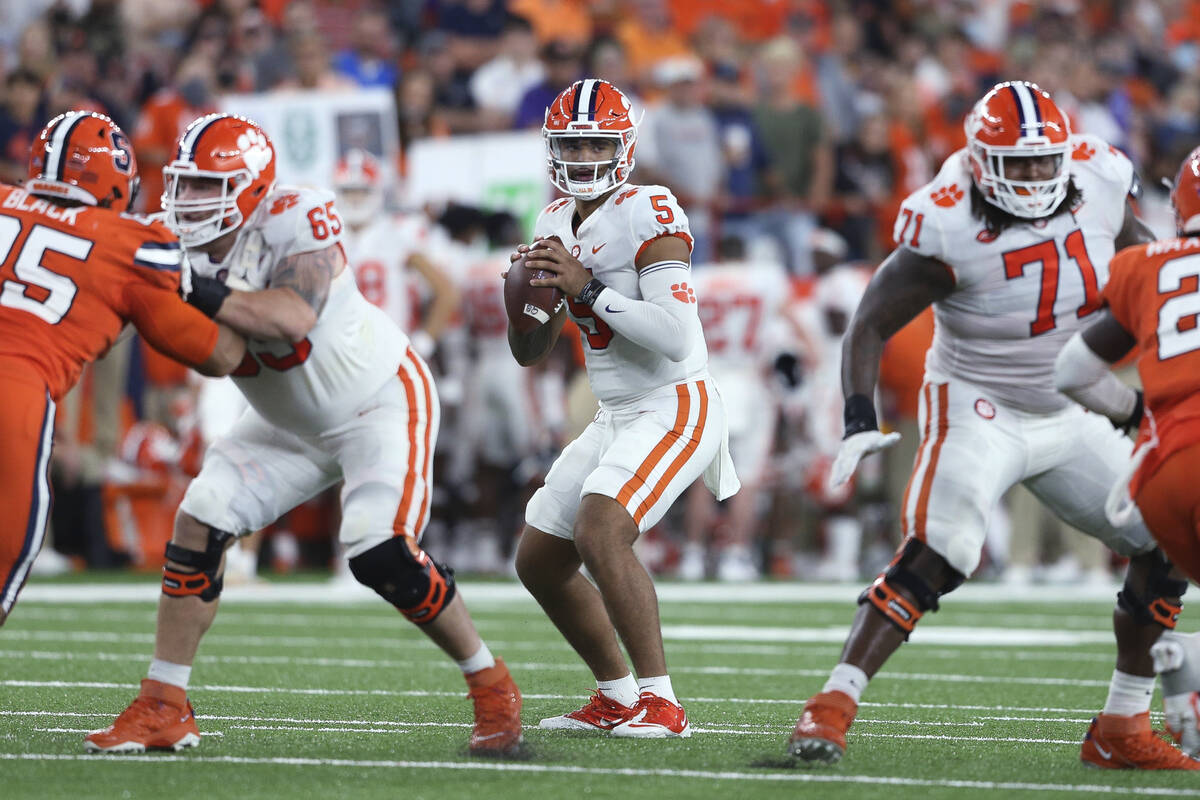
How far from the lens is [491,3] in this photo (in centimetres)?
1347

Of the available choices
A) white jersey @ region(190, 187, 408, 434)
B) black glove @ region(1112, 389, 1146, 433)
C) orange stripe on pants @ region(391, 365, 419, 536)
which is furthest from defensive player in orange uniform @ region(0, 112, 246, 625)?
black glove @ region(1112, 389, 1146, 433)

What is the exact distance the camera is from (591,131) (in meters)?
5.28

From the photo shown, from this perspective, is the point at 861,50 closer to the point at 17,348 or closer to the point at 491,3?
the point at 491,3

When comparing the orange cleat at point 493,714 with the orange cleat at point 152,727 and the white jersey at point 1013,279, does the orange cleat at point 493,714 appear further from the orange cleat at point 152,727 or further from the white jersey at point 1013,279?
the white jersey at point 1013,279

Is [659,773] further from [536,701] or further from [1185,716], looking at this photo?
[536,701]

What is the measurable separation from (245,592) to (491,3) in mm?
5572

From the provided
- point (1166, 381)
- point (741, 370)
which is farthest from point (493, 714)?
point (741, 370)

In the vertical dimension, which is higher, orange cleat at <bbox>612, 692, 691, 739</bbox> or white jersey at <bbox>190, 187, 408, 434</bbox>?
white jersey at <bbox>190, 187, 408, 434</bbox>

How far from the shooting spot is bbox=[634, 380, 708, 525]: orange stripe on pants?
5.09 metres

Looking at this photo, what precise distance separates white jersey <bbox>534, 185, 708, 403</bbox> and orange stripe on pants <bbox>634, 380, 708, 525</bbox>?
0.09 metres

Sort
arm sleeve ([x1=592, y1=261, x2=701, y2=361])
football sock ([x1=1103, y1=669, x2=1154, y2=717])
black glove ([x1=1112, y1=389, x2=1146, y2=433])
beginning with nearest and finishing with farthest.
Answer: black glove ([x1=1112, y1=389, x2=1146, y2=433]), football sock ([x1=1103, y1=669, x2=1154, y2=717]), arm sleeve ([x1=592, y1=261, x2=701, y2=361])

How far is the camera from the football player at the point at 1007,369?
4.62 metres

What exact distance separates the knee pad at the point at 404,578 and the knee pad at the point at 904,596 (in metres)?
1.08

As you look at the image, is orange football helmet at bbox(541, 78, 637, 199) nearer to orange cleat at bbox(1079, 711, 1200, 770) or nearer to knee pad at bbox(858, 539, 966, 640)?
knee pad at bbox(858, 539, 966, 640)
